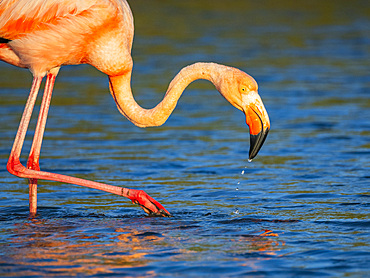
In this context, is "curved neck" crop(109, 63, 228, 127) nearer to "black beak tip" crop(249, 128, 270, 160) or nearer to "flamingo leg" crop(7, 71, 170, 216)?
"black beak tip" crop(249, 128, 270, 160)

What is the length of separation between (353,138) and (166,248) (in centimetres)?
556

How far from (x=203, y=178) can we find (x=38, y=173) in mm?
2402

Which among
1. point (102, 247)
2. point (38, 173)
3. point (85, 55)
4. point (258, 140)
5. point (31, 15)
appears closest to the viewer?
point (102, 247)

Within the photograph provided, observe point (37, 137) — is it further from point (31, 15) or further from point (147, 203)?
point (147, 203)

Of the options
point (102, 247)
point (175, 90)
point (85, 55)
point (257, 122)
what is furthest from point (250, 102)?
point (102, 247)

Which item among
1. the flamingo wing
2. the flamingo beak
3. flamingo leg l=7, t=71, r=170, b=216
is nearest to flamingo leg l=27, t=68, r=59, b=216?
flamingo leg l=7, t=71, r=170, b=216

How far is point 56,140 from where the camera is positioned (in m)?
11.4

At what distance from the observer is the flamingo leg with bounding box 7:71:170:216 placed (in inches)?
290

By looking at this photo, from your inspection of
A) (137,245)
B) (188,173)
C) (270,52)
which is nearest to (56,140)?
(188,173)

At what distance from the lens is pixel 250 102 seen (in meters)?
7.32

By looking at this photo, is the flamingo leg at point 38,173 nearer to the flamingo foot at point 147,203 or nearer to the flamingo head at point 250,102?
the flamingo foot at point 147,203

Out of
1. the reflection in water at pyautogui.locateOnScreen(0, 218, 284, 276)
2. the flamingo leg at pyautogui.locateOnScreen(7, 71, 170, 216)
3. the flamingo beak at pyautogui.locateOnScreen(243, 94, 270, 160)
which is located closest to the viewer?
the reflection in water at pyautogui.locateOnScreen(0, 218, 284, 276)

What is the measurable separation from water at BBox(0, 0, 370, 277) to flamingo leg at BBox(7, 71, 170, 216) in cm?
17

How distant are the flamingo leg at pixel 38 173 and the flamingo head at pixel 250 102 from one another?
1168 millimetres
